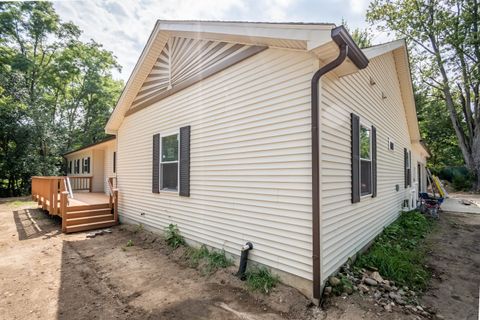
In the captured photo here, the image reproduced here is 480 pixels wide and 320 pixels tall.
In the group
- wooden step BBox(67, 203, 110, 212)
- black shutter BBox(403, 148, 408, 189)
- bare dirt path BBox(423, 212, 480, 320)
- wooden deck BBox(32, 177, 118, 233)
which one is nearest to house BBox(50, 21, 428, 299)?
bare dirt path BBox(423, 212, 480, 320)

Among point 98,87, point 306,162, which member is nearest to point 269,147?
point 306,162

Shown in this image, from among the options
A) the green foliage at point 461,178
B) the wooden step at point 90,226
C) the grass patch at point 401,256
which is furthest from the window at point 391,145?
the green foliage at point 461,178

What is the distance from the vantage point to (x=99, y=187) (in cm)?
1405

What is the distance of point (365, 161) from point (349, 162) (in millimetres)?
1079

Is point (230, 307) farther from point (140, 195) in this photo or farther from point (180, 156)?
point (140, 195)

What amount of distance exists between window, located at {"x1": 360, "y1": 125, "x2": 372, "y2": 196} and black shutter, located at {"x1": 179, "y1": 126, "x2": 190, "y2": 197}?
136 inches

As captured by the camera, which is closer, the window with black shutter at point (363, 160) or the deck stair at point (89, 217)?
the window with black shutter at point (363, 160)

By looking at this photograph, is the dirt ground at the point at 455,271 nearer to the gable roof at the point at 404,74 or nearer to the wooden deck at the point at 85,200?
the gable roof at the point at 404,74

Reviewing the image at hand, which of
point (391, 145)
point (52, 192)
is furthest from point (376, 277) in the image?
point (52, 192)

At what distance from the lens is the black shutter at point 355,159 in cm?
404

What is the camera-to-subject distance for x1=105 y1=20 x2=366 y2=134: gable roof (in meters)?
2.90

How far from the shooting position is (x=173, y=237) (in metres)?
5.29

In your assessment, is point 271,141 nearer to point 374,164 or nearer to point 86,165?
point 374,164

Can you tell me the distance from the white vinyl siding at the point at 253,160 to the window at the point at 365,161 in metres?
2.09
